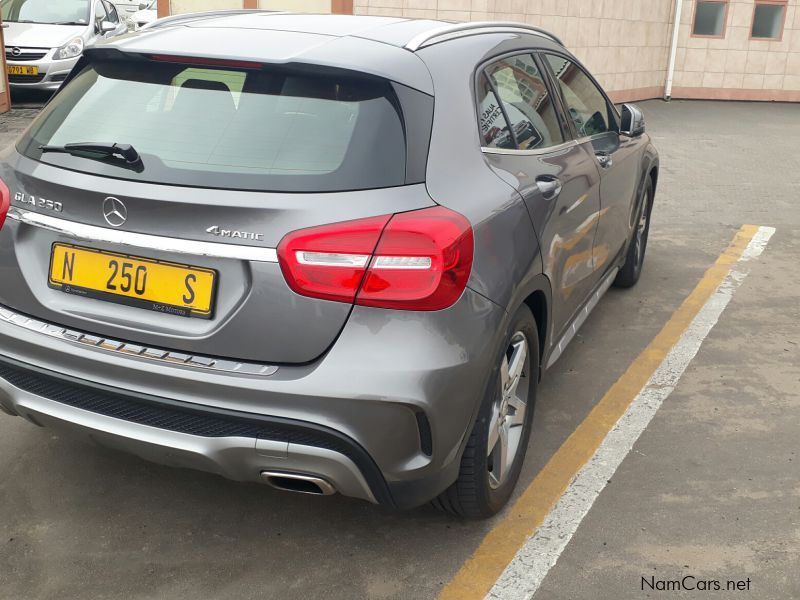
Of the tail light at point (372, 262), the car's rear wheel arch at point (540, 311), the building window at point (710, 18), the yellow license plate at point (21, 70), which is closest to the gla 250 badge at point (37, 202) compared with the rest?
the tail light at point (372, 262)

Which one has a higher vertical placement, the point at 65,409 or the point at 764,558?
the point at 65,409

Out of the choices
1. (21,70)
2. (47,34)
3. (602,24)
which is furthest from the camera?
(602,24)

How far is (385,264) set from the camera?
7.87ft

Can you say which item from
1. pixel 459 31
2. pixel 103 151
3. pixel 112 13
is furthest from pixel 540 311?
pixel 112 13

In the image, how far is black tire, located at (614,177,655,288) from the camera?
5477 millimetres

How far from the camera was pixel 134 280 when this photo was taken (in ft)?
8.23

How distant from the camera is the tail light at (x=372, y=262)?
93.6 inches

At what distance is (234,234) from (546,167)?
1.41m

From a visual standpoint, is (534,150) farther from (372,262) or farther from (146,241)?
(146,241)

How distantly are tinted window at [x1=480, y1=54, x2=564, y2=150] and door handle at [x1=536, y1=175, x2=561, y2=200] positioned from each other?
0.14 m

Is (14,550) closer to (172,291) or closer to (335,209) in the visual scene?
(172,291)

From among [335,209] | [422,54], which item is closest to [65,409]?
[335,209]

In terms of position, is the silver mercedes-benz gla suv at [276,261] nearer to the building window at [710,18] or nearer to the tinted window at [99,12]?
the tinted window at [99,12]

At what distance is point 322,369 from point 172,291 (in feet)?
1.54
